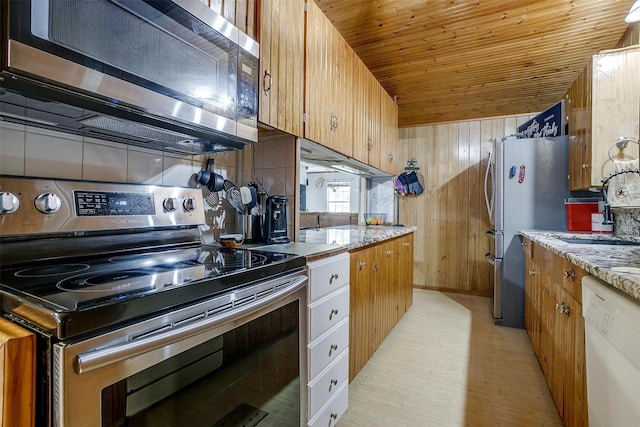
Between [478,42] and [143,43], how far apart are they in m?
2.53

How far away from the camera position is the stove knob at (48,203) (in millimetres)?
956

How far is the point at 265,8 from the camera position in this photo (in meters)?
1.47

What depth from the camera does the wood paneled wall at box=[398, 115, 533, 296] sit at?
402 cm

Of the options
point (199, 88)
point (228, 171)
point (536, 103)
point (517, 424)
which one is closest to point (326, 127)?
point (228, 171)

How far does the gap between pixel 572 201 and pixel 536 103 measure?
62.4 inches

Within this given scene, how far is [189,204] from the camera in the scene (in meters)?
1.40

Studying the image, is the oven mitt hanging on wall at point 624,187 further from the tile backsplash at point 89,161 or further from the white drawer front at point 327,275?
the tile backsplash at point 89,161

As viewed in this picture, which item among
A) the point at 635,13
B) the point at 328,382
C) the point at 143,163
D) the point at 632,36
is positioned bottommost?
the point at 328,382

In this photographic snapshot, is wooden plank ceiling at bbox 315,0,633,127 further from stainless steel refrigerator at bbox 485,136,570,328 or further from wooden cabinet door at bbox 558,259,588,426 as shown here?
wooden cabinet door at bbox 558,259,588,426

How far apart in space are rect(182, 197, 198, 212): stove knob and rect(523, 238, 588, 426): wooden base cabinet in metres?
1.64

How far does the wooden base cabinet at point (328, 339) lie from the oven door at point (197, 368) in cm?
6

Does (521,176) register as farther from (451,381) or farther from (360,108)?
(451,381)

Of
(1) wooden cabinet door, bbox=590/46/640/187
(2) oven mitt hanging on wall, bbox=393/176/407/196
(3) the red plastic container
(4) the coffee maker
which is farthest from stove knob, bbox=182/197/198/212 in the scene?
(2) oven mitt hanging on wall, bbox=393/176/407/196

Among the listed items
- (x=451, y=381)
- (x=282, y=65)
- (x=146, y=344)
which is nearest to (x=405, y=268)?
(x=451, y=381)
